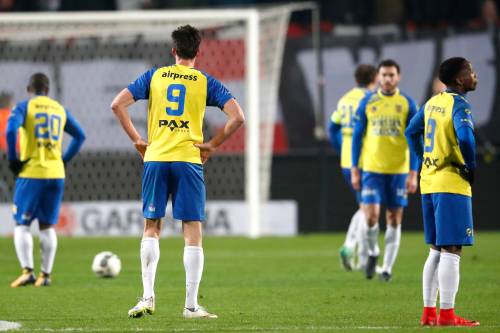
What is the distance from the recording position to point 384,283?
35.7 feet

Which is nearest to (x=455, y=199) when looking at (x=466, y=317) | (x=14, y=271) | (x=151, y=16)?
(x=466, y=317)

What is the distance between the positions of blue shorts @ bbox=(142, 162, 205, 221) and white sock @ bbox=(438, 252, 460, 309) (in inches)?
62.9

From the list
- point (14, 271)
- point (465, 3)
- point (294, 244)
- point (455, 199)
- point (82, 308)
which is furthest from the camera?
point (465, 3)

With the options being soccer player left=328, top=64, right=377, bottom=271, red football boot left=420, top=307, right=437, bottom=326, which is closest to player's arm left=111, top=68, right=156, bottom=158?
red football boot left=420, top=307, right=437, bottom=326

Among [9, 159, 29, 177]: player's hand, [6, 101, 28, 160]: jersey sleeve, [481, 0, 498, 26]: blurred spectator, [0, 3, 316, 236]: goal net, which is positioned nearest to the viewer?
[6, 101, 28, 160]: jersey sleeve

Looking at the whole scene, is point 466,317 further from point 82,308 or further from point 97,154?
point 97,154

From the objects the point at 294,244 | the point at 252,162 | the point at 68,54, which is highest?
the point at 68,54

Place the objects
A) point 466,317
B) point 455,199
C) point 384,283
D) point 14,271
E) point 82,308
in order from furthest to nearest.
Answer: point 14,271 < point 384,283 < point 82,308 < point 466,317 < point 455,199

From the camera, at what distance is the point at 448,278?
23.8 feet

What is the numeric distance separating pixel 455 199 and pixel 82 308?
301 cm

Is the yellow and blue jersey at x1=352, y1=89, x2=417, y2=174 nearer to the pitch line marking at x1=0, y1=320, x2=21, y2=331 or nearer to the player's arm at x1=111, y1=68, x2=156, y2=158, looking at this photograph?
the player's arm at x1=111, y1=68, x2=156, y2=158

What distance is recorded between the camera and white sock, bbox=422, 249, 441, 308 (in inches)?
293

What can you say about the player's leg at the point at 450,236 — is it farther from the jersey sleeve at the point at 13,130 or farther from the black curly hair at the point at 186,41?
the jersey sleeve at the point at 13,130

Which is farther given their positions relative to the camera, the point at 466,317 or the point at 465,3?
the point at 465,3
